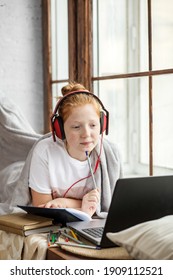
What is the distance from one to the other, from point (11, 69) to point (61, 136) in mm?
1366

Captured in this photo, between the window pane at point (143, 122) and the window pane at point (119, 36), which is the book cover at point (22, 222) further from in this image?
the window pane at point (119, 36)

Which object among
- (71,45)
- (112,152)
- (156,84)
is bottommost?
(112,152)

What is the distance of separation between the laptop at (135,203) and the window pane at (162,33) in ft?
3.04

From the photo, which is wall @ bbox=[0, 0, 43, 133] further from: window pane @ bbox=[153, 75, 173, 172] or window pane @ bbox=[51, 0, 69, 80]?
window pane @ bbox=[153, 75, 173, 172]

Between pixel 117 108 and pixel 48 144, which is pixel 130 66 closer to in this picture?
pixel 117 108

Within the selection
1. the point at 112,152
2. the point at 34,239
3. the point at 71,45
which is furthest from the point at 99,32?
the point at 34,239

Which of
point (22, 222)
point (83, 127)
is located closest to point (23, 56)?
point (83, 127)

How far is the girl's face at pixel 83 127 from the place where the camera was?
5.43 feet

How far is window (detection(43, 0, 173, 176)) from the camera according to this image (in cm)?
213

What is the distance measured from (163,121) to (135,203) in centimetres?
95
